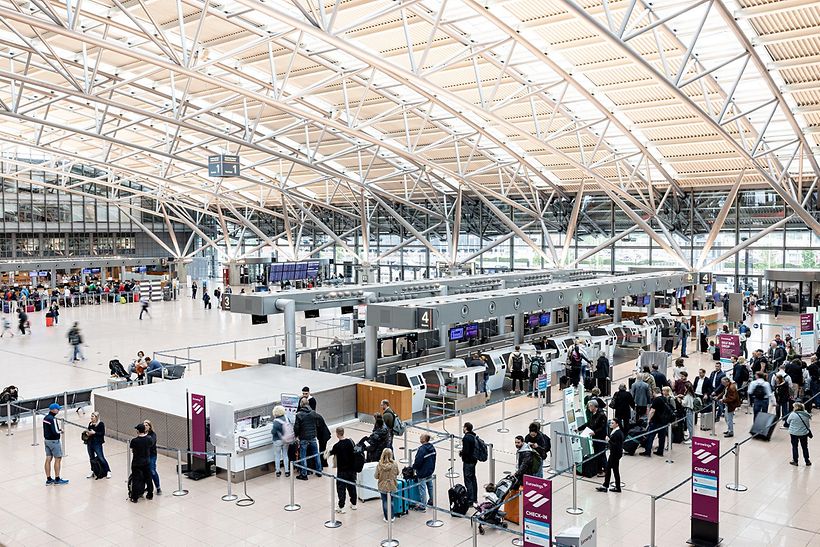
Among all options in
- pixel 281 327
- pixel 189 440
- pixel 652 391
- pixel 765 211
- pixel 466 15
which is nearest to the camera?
pixel 189 440

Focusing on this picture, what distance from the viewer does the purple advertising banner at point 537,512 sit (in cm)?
829

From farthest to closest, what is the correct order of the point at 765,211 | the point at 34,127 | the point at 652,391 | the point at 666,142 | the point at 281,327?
the point at 34,127 → the point at 765,211 → the point at 281,327 → the point at 666,142 → the point at 652,391

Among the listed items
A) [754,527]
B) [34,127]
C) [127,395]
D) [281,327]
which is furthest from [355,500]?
[34,127]

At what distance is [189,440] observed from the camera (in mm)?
13688

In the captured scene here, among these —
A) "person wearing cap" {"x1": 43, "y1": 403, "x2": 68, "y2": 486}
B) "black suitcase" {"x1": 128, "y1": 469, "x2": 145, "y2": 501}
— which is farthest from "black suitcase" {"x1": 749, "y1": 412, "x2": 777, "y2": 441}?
"person wearing cap" {"x1": 43, "y1": 403, "x2": 68, "y2": 486}

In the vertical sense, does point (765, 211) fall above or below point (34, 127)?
below

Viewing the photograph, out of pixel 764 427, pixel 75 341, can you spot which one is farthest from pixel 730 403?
pixel 75 341

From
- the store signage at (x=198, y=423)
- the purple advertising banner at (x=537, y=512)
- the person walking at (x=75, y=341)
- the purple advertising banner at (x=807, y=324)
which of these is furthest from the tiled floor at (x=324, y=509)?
the person walking at (x=75, y=341)

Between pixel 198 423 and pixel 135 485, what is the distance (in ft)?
5.89

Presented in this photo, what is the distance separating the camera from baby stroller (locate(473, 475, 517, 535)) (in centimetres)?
1027

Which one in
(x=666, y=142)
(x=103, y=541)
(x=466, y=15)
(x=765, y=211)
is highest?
(x=466, y=15)

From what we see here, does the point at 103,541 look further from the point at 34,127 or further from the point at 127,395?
the point at 34,127

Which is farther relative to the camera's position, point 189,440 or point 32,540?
point 189,440

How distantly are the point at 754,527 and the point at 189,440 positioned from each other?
Answer: 360 inches
